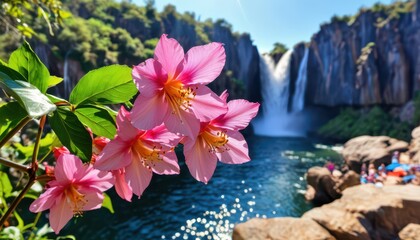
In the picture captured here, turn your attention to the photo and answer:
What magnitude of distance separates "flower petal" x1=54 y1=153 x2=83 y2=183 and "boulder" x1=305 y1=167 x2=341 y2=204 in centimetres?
1329

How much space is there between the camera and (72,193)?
0.73 metres

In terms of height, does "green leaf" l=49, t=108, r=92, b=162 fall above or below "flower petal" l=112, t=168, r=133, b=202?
above

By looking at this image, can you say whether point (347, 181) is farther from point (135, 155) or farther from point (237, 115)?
point (135, 155)

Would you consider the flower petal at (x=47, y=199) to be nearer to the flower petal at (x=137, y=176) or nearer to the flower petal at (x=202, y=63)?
the flower petal at (x=137, y=176)

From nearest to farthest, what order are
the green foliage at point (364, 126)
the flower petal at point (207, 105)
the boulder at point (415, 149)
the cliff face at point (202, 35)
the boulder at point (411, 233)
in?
the flower petal at point (207, 105)
the boulder at point (411, 233)
the boulder at point (415, 149)
the green foliage at point (364, 126)
the cliff face at point (202, 35)

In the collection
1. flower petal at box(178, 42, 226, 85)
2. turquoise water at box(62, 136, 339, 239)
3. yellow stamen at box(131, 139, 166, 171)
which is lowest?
turquoise water at box(62, 136, 339, 239)

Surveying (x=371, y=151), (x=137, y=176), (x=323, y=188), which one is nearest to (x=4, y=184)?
(x=137, y=176)

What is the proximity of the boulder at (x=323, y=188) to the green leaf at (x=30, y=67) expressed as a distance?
13.5m

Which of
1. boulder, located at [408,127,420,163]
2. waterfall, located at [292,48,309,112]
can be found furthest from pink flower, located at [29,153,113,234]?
waterfall, located at [292,48,309,112]

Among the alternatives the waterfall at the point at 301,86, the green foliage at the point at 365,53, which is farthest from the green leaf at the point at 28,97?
the waterfall at the point at 301,86

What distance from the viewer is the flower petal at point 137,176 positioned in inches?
25.5

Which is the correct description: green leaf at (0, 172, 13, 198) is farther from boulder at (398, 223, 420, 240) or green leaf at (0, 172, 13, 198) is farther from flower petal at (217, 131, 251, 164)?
boulder at (398, 223, 420, 240)

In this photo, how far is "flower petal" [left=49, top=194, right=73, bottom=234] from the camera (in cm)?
72

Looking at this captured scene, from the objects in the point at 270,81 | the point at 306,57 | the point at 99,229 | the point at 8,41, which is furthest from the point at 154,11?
the point at 99,229
